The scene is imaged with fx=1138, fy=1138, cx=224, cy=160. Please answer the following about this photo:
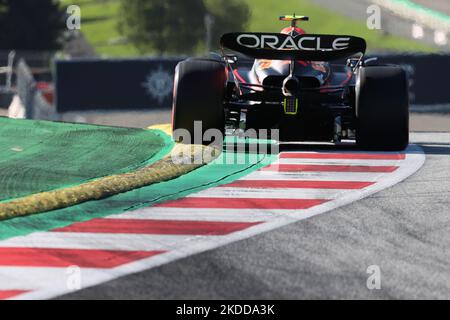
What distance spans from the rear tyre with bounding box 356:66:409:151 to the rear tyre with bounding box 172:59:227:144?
165 centimetres

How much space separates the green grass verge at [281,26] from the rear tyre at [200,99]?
70443mm

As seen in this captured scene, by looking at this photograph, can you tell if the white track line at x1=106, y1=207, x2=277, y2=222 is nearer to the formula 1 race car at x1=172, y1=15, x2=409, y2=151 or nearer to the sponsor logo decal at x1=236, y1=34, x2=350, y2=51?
the formula 1 race car at x1=172, y1=15, x2=409, y2=151

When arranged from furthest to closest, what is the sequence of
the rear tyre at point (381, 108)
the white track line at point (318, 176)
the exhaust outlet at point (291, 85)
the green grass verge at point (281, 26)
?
the green grass verge at point (281, 26) < the rear tyre at point (381, 108) < the exhaust outlet at point (291, 85) < the white track line at point (318, 176)

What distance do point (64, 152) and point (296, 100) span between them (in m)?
2.77

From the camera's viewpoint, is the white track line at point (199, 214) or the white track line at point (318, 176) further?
the white track line at point (318, 176)

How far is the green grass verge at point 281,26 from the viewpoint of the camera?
283 feet

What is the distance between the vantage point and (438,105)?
2612cm

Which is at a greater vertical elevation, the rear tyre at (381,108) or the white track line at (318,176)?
the rear tyre at (381,108)

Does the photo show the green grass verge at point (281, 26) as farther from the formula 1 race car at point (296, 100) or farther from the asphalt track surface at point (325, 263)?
the asphalt track surface at point (325, 263)

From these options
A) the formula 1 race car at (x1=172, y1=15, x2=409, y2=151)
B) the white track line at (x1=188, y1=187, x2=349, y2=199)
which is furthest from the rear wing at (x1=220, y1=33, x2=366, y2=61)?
the white track line at (x1=188, y1=187, x2=349, y2=199)

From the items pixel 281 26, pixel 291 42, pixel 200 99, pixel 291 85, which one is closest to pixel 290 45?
pixel 291 42

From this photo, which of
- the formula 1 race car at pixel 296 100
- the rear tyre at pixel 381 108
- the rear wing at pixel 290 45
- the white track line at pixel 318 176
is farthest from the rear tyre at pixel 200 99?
the white track line at pixel 318 176
